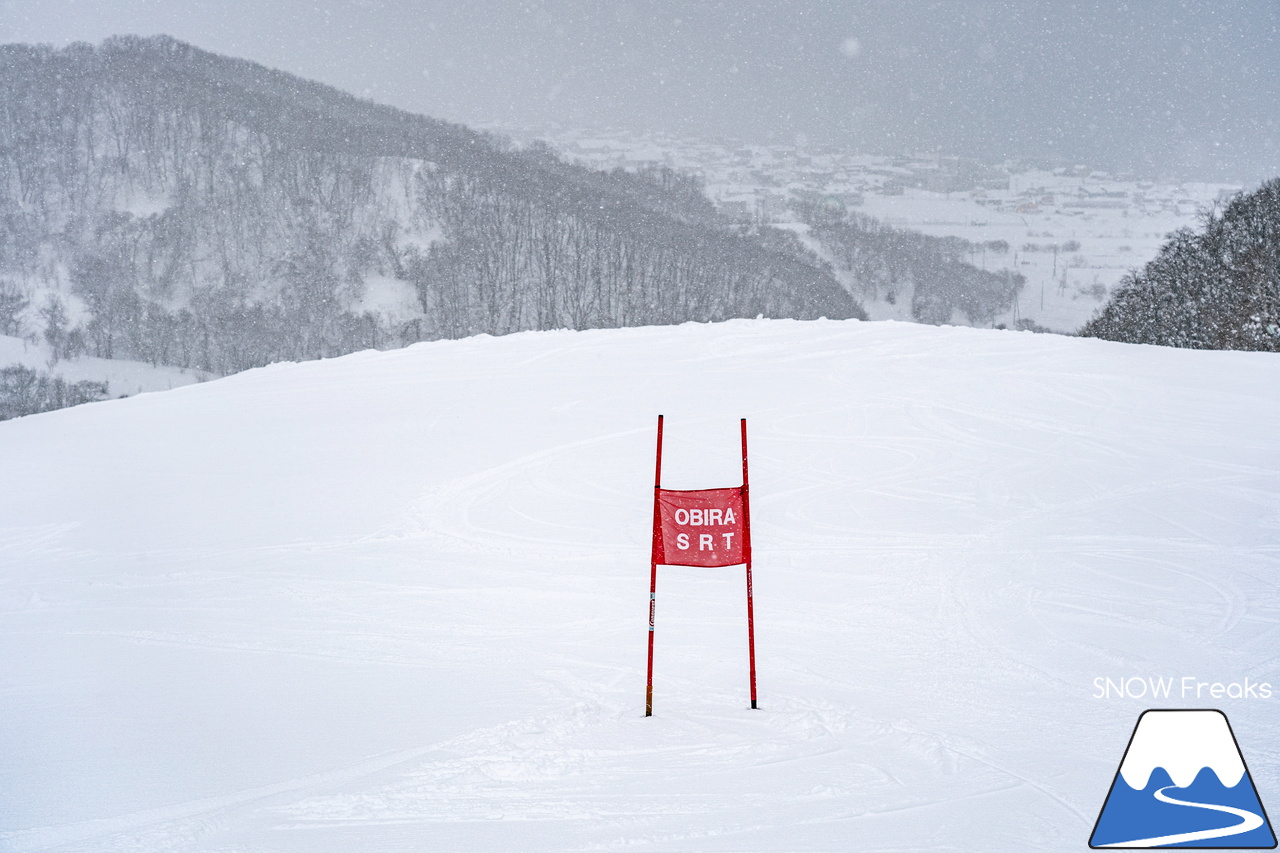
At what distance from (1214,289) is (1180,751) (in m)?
50.7

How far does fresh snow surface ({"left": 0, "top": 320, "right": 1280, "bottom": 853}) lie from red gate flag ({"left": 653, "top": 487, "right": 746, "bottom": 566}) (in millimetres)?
1218

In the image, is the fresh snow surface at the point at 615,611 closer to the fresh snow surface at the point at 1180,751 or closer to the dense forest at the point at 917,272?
the fresh snow surface at the point at 1180,751

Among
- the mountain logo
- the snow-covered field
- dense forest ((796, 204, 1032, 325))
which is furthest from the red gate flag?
dense forest ((796, 204, 1032, 325))

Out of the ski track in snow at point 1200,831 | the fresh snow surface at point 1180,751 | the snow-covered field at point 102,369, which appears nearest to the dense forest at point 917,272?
the snow-covered field at point 102,369

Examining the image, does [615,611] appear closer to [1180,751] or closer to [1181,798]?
[1180,751]

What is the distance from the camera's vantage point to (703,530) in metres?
6.75

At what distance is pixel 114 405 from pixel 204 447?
630 centimetres

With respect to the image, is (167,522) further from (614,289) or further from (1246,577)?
(614,289)

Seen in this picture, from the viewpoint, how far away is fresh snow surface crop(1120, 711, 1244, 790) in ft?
17.6

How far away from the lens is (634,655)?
837cm

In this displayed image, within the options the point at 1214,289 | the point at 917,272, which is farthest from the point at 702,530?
the point at 917,272

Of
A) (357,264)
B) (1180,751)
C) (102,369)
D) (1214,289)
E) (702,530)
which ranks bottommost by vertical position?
(1180,751)

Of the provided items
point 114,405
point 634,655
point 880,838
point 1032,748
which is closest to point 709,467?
point 634,655

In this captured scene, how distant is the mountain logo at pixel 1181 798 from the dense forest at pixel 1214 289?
42602 millimetres
